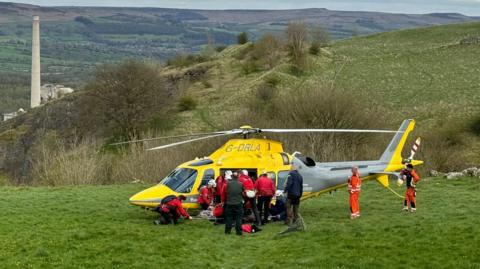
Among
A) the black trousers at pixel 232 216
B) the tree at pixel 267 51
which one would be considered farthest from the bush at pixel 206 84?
the black trousers at pixel 232 216

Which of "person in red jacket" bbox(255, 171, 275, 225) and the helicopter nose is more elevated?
"person in red jacket" bbox(255, 171, 275, 225)

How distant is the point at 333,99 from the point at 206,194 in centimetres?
2602

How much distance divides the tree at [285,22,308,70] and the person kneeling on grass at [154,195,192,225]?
57.7 m

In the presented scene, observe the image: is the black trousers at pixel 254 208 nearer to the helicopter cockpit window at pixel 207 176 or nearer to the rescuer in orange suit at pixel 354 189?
the helicopter cockpit window at pixel 207 176

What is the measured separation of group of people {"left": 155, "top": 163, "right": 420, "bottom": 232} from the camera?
20.0m

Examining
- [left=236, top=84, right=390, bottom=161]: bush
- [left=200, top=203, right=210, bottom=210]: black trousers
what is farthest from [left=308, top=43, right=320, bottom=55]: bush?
[left=200, top=203, right=210, bottom=210]: black trousers

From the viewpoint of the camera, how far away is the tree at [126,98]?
64.9 metres

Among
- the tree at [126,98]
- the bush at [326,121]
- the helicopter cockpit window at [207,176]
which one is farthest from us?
the tree at [126,98]

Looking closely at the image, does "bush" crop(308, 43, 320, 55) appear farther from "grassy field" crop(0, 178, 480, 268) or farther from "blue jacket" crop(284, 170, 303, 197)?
"blue jacket" crop(284, 170, 303, 197)

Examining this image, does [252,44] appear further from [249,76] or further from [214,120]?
[214,120]

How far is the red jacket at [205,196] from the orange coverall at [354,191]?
4195 mm

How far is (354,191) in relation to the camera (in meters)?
21.7

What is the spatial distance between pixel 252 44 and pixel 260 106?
3971 cm

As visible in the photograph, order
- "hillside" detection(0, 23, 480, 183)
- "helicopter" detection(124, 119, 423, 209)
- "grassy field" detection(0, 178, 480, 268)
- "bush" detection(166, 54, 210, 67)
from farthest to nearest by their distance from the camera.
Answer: "bush" detection(166, 54, 210, 67) → "hillside" detection(0, 23, 480, 183) → "helicopter" detection(124, 119, 423, 209) → "grassy field" detection(0, 178, 480, 268)
